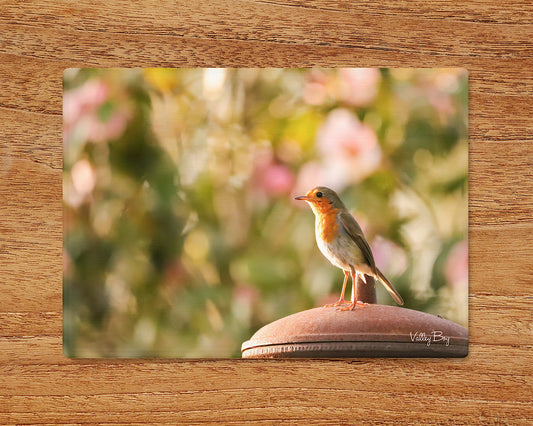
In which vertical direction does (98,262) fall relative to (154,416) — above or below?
above

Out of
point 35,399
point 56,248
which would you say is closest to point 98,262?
point 56,248

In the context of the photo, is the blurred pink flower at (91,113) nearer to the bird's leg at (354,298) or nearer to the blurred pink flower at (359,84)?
the blurred pink flower at (359,84)

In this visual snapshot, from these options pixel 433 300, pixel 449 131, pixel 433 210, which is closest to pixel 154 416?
pixel 433 300

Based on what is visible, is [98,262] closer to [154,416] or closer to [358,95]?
[154,416]

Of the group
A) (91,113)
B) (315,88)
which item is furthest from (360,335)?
(91,113)

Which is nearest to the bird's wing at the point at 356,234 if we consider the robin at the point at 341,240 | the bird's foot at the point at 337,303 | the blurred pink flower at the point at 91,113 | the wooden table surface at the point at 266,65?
the robin at the point at 341,240

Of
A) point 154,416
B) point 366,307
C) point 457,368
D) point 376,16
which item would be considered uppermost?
point 376,16
